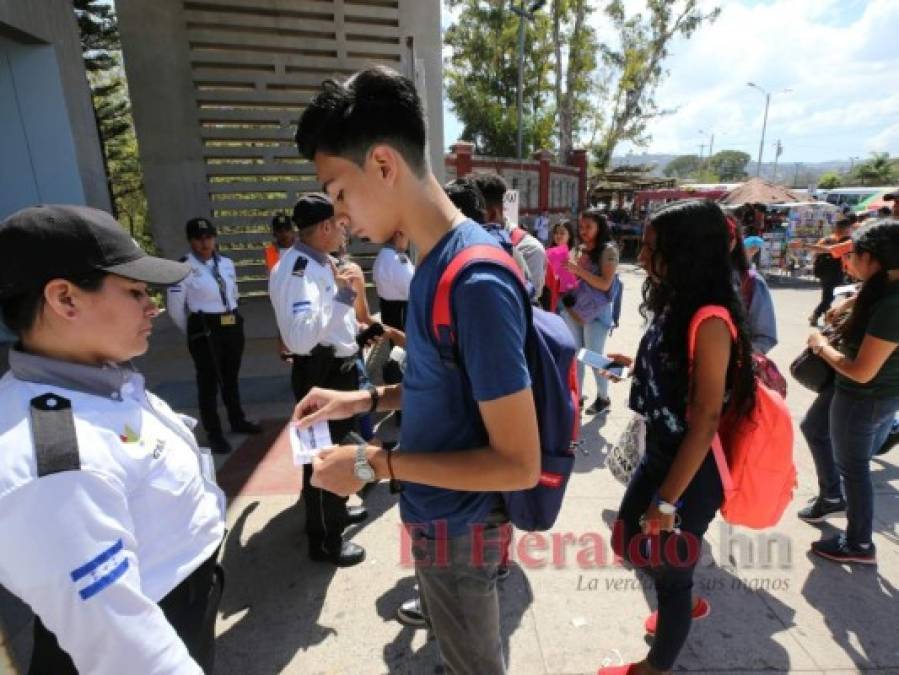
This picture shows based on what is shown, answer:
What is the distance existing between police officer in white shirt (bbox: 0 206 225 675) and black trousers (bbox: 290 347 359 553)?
4.35 feet

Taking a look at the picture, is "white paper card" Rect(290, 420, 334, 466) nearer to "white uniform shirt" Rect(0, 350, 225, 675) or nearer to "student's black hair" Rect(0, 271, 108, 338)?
"white uniform shirt" Rect(0, 350, 225, 675)

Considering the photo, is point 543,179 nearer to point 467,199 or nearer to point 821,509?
point 467,199

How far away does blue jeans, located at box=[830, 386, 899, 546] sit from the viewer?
2.41 m

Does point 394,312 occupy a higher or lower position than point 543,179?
lower

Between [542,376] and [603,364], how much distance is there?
136 centimetres

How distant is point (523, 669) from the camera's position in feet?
6.63

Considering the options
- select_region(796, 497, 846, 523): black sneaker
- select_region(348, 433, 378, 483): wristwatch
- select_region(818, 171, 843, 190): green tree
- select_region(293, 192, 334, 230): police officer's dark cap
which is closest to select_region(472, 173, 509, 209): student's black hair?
select_region(293, 192, 334, 230): police officer's dark cap

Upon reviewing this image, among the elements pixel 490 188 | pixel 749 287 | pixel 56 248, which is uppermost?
pixel 490 188

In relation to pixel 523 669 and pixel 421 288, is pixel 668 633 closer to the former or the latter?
pixel 523 669

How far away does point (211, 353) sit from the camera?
406 centimetres

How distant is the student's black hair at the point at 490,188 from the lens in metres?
3.31

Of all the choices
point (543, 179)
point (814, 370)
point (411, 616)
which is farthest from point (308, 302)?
point (543, 179)

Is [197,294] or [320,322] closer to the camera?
[320,322]

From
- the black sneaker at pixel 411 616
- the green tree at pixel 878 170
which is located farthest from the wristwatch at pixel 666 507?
the green tree at pixel 878 170
